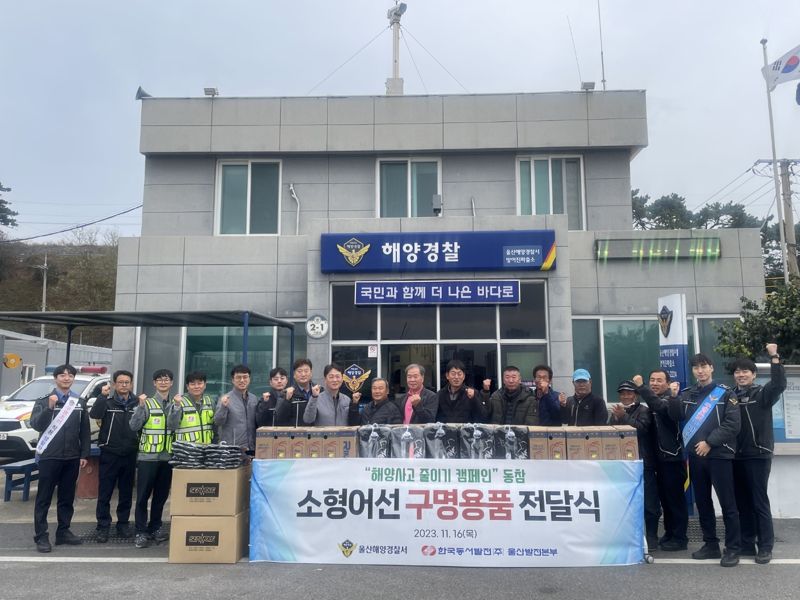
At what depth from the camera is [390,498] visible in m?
5.76

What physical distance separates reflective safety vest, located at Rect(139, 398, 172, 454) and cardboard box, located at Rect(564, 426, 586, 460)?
13.5 feet

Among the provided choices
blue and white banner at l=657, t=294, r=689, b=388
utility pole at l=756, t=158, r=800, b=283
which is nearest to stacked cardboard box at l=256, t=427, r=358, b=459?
blue and white banner at l=657, t=294, r=689, b=388

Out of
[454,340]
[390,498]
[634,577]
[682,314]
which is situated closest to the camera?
[634,577]

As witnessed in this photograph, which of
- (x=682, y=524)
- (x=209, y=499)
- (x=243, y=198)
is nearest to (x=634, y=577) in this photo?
(x=682, y=524)

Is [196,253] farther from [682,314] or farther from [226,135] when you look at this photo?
[682,314]

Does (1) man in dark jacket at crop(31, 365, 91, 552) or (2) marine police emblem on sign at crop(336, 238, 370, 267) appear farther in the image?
(2) marine police emblem on sign at crop(336, 238, 370, 267)

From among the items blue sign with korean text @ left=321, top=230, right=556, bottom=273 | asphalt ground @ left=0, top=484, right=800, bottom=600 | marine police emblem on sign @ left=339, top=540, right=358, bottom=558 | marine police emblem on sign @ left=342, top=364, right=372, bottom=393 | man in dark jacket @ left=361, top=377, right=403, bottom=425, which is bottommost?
asphalt ground @ left=0, top=484, right=800, bottom=600

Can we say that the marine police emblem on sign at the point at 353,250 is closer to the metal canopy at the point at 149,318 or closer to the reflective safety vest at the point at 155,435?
the metal canopy at the point at 149,318

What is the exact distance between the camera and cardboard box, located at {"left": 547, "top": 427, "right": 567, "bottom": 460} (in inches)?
232

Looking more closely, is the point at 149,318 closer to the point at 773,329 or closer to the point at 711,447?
the point at 711,447

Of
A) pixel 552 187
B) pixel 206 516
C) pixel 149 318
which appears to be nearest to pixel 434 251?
pixel 552 187

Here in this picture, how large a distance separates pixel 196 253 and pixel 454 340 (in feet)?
18.3

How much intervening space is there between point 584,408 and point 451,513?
2043mm

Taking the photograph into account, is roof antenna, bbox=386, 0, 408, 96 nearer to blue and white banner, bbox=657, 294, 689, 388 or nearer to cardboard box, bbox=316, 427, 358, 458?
blue and white banner, bbox=657, 294, 689, 388
